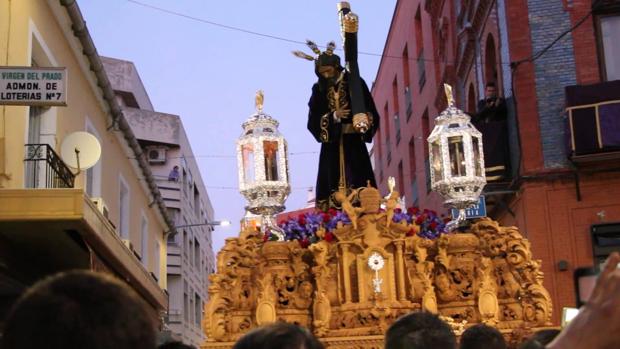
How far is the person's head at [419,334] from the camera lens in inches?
121

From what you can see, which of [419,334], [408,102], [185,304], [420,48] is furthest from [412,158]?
[419,334]

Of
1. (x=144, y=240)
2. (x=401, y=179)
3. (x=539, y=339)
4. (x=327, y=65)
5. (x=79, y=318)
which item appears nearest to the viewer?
(x=79, y=318)

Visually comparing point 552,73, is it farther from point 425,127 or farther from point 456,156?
point 425,127

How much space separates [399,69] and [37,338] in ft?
95.3

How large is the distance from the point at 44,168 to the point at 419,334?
1056 centimetres

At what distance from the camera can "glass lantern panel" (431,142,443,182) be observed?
7914 mm

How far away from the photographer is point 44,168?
1275cm

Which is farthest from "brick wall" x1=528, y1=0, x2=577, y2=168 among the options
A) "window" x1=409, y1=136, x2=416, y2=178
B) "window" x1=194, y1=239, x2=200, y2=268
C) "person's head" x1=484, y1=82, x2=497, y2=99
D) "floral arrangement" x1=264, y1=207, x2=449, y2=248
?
"window" x1=194, y1=239, x2=200, y2=268

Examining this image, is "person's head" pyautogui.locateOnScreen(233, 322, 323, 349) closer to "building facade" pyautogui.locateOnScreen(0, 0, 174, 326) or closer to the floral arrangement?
the floral arrangement

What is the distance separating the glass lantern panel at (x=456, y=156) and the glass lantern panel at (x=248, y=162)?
1771 millimetres

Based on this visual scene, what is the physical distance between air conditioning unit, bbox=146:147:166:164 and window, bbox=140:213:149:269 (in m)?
12.5

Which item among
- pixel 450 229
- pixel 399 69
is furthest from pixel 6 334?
pixel 399 69

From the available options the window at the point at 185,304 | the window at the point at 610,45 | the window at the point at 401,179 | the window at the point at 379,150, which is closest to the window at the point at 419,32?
the window at the point at 401,179

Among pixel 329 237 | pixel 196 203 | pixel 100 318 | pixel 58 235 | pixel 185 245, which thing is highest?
pixel 196 203
